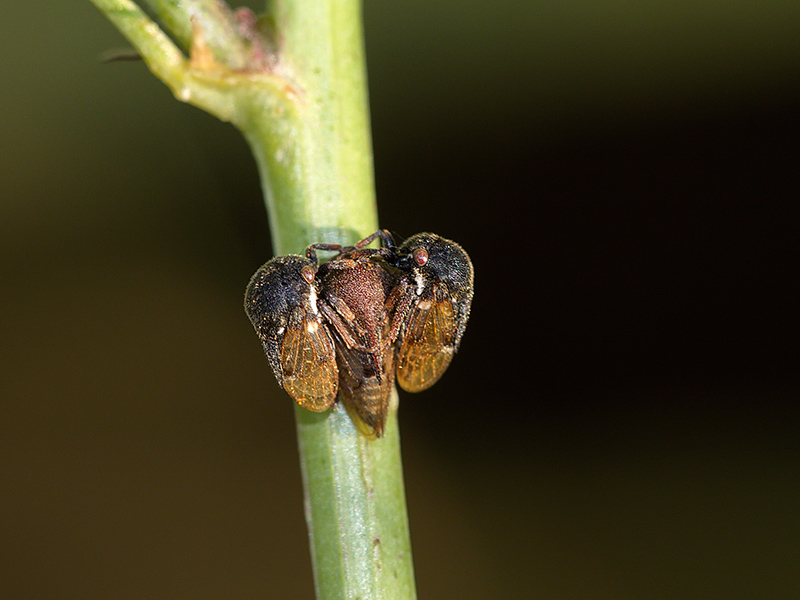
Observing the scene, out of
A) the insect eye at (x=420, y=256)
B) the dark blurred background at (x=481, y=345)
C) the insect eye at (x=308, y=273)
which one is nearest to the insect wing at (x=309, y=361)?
the insect eye at (x=308, y=273)

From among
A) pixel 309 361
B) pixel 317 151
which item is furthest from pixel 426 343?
pixel 317 151

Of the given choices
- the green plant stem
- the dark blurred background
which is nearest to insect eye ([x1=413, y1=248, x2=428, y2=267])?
the green plant stem

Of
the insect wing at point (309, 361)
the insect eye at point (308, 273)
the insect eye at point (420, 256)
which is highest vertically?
the insect eye at point (420, 256)

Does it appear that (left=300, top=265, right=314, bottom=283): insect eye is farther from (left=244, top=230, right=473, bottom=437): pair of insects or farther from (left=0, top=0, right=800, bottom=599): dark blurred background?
(left=0, top=0, right=800, bottom=599): dark blurred background

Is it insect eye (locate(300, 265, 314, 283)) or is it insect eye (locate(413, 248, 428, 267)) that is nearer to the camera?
insect eye (locate(300, 265, 314, 283))

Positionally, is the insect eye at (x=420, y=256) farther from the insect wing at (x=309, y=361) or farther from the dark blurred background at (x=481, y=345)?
the dark blurred background at (x=481, y=345)

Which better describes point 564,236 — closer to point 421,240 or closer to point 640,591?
point 640,591
